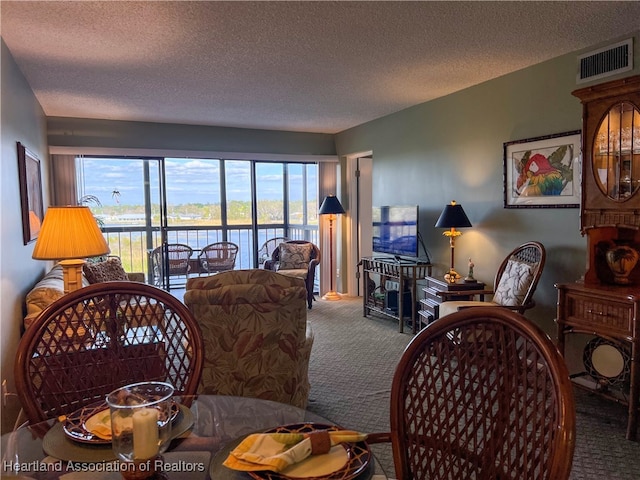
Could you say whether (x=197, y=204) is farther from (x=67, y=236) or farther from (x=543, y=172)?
(x=543, y=172)

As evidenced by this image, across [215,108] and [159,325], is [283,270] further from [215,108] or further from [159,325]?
[159,325]

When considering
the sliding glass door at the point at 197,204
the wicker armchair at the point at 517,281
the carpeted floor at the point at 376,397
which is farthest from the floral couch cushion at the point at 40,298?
the sliding glass door at the point at 197,204

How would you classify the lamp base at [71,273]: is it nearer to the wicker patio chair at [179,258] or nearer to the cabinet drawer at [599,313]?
the cabinet drawer at [599,313]

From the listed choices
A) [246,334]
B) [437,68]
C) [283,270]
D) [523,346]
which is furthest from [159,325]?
[283,270]

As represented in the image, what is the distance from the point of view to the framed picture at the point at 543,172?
3428 millimetres

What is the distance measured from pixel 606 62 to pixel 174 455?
11.5ft

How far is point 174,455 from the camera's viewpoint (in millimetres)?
1203

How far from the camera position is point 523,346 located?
112 cm

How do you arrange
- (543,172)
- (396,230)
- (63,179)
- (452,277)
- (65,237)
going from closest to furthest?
(65,237) < (543,172) < (452,277) < (396,230) < (63,179)

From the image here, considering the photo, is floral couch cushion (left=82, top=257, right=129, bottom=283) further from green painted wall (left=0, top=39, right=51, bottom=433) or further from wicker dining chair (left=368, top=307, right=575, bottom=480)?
→ wicker dining chair (left=368, top=307, right=575, bottom=480)

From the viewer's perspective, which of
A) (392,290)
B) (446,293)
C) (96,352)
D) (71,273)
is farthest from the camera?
(392,290)

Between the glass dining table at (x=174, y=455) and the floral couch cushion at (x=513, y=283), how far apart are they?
99.4 inches

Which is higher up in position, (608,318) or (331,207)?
(331,207)

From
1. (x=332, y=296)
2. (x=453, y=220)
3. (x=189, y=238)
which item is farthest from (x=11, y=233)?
(x=189, y=238)
